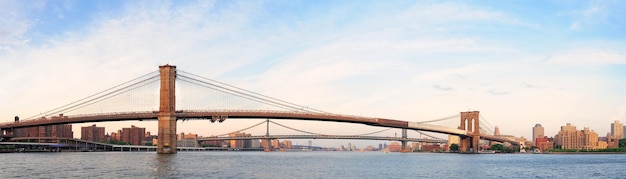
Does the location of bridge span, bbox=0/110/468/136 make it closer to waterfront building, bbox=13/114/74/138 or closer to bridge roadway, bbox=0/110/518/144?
bridge roadway, bbox=0/110/518/144

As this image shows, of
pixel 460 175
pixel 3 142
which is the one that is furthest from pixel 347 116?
pixel 3 142

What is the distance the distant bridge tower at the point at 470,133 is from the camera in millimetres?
122875

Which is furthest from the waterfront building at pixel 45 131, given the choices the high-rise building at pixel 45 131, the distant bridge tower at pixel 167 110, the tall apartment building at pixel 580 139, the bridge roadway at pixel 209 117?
the tall apartment building at pixel 580 139

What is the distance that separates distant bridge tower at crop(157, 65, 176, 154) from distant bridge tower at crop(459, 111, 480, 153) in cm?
6695

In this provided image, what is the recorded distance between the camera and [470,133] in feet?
400

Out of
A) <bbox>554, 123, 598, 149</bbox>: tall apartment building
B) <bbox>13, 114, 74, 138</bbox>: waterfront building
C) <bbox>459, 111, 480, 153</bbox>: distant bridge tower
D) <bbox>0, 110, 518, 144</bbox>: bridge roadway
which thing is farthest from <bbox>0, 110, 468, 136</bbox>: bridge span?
<bbox>554, 123, 598, 149</bbox>: tall apartment building

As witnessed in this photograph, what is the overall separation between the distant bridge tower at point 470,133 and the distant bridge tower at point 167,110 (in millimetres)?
66948

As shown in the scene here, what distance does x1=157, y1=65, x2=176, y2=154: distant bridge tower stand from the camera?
7238 cm

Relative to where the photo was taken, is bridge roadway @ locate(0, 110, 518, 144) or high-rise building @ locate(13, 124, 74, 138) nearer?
bridge roadway @ locate(0, 110, 518, 144)

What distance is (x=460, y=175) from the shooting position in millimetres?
43688

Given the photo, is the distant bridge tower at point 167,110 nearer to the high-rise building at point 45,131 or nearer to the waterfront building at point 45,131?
the waterfront building at point 45,131

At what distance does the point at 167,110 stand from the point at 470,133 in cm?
6869

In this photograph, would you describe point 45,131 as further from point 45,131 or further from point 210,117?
point 210,117

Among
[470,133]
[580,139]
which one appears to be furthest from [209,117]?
[580,139]
